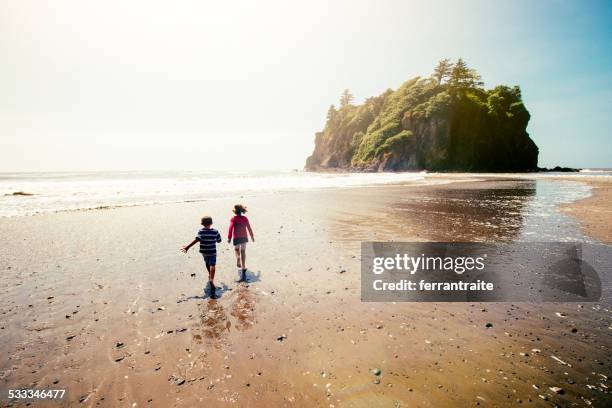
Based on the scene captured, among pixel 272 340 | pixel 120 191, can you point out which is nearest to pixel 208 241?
pixel 272 340

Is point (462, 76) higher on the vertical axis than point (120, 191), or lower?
higher

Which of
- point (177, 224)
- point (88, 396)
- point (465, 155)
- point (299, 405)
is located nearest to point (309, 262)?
point (299, 405)

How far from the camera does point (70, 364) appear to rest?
14.7ft

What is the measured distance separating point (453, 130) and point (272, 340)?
9708 centimetres

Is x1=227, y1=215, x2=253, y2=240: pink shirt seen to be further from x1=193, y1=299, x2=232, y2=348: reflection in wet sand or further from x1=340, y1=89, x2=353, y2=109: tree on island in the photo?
x1=340, y1=89, x2=353, y2=109: tree on island

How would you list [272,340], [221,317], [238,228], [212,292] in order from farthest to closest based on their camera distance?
[238,228] < [212,292] < [221,317] < [272,340]

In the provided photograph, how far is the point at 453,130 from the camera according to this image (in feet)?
287

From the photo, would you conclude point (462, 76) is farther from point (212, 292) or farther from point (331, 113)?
point (212, 292)

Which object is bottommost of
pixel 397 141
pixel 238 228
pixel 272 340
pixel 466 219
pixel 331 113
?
pixel 272 340

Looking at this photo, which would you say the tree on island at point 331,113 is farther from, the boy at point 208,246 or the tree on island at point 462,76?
the boy at point 208,246

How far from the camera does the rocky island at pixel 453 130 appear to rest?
85.6 m

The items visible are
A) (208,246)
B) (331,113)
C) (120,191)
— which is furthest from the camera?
(331,113)

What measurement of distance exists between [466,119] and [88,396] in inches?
4040

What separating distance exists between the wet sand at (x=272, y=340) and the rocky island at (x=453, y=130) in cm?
8644
